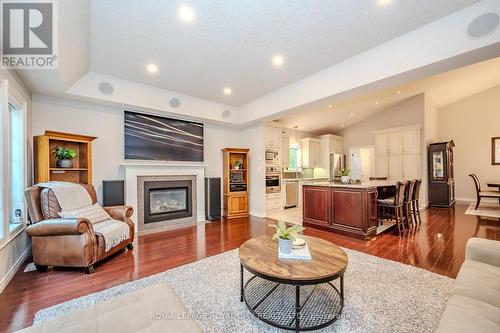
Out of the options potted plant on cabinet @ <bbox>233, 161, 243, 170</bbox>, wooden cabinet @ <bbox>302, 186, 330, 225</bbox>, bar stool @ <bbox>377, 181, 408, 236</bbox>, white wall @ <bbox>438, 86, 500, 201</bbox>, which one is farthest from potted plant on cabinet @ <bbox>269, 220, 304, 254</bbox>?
white wall @ <bbox>438, 86, 500, 201</bbox>

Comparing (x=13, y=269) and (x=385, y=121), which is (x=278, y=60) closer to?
(x=13, y=269)

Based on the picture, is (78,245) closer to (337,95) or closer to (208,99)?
(208,99)

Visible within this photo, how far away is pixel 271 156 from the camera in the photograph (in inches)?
236

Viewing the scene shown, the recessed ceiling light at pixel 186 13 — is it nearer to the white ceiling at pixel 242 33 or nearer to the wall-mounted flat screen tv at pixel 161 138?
the white ceiling at pixel 242 33

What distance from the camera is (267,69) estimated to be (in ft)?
11.8

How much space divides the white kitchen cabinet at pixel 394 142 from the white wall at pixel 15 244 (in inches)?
350

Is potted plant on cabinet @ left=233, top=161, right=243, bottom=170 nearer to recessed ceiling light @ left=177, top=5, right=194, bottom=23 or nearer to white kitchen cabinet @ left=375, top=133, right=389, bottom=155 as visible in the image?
recessed ceiling light @ left=177, top=5, right=194, bottom=23

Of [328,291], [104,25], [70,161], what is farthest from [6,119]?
[328,291]

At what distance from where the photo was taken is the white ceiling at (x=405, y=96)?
5.39 m

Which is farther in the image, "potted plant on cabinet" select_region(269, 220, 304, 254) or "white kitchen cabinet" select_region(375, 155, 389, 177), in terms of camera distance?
"white kitchen cabinet" select_region(375, 155, 389, 177)

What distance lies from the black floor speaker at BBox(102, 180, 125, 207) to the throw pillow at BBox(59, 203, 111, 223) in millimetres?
668

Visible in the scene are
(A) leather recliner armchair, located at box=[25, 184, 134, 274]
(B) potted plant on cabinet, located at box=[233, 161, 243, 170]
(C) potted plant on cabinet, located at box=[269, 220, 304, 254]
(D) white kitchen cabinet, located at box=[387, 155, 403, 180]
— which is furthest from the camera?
(D) white kitchen cabinet, located at box=[387, 155, 403, 180]

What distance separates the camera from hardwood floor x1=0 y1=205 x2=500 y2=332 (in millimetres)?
2113

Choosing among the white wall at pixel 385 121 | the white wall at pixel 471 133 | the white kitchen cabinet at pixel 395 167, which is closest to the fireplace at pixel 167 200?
the white kitchen cabinet at pixel 395 167
